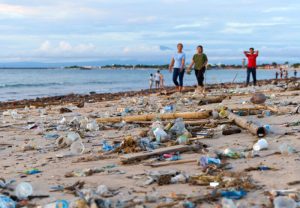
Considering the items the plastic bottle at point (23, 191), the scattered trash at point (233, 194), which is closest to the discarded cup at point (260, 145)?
the scattered trash at point (233, 194)

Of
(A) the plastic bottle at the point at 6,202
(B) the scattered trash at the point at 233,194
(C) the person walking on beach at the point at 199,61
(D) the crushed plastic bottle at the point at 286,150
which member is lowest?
(A) the plastic bottle at the point at 6,202

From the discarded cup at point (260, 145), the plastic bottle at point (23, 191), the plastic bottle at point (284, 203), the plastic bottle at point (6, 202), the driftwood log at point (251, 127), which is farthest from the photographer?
the driftwood log at point (251, 127)

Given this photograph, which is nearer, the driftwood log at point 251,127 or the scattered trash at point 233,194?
the scattered trash at point 233,194

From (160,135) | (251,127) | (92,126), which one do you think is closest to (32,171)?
(160,135)

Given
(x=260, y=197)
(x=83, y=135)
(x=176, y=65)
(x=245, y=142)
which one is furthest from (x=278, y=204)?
(x=176, y=65)

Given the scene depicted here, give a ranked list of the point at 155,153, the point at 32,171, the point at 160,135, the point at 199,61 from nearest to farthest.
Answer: the point at 32,171, the point at 155,153, the point at 160,135, the point at 199,61

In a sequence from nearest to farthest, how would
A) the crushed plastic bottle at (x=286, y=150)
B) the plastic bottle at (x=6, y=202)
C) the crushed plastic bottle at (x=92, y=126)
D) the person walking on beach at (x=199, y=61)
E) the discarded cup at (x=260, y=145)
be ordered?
the plastic bottle at (x=6, y=202)
the crushed plastic bottle at (x=286, y=150)
the discarded cup at (x=260, y=145)
the crushed plastic bottle at (x=92, y=126)
the person walking on beach at (x=199, y=61)

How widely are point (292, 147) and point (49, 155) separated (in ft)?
8.43

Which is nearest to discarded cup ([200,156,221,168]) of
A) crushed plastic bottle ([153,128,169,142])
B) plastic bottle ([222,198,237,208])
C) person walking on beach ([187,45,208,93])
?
plastic bottle ([222,198,237,208])

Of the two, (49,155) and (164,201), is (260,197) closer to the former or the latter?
(164,201)

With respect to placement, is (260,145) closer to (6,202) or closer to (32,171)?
(32,171)

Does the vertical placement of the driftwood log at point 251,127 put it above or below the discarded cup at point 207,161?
above

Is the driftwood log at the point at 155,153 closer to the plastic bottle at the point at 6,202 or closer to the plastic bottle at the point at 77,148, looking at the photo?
the plastic bottle at the point at 77,148

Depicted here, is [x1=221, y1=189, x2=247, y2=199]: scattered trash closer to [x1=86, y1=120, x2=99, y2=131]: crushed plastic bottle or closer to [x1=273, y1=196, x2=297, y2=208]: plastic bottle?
[x1=273, y1=196, x2=297, y2=208]: plastic bottle
